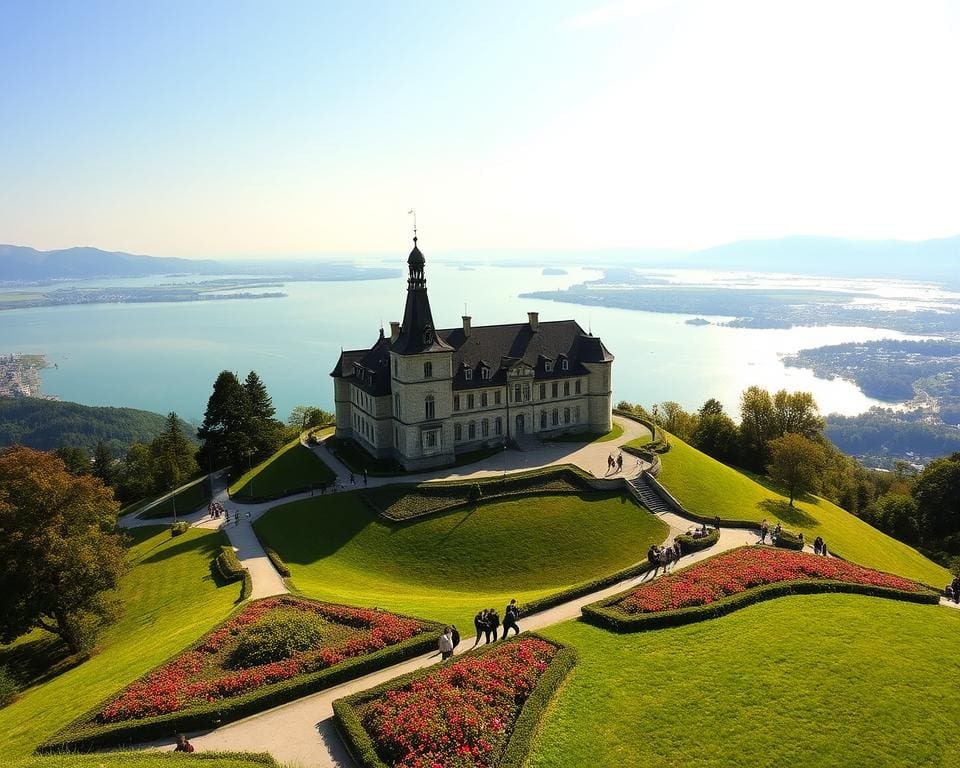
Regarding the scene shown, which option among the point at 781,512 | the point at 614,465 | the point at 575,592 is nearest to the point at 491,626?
the point at 575,592

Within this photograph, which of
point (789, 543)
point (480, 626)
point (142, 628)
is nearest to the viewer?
point (480, 626)

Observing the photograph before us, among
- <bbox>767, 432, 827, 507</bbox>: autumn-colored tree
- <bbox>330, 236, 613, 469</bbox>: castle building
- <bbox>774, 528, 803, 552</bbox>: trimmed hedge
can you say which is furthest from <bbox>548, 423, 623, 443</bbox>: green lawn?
<bbox>774, 528, 803, 552</bbox>: trimmed hedge

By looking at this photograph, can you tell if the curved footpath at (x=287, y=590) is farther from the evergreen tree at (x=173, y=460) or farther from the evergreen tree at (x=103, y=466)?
the evergreen tree at (x=103, y=466)

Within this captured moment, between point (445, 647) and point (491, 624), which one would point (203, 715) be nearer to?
point (445, 647)

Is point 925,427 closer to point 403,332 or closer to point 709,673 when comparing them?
point 403,332

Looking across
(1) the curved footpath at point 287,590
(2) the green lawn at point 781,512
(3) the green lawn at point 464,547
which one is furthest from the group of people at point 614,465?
(3) the green lawn at point 464,547

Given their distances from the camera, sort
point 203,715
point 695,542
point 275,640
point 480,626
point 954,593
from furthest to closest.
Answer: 1. point 695,542
2. point 954,593
3. point 480,626
4. point 275,640
5. point 203,715

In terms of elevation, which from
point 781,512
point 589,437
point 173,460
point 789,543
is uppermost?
point 589,437

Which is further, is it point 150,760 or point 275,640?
point 275,640
